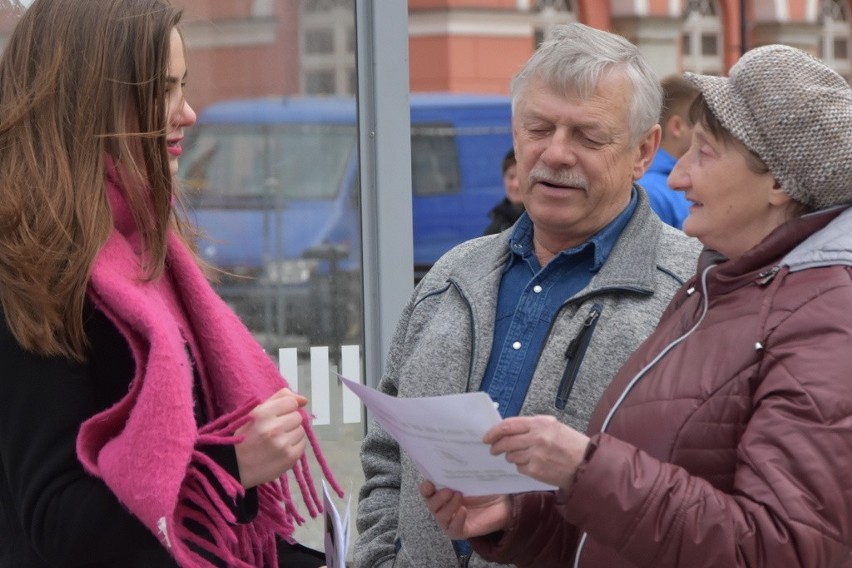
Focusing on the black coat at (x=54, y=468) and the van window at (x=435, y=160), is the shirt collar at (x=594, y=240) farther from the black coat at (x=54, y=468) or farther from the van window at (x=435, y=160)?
the van window at (x=435, y=160)

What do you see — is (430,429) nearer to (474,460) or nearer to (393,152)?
(474,460)

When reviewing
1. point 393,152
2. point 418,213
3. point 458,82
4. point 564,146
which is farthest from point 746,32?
point 564,146

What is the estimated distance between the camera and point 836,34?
20.6 metres

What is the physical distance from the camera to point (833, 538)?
1688mm

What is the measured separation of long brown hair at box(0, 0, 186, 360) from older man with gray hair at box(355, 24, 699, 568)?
0.64 metres

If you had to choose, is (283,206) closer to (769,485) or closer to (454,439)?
(454,439)

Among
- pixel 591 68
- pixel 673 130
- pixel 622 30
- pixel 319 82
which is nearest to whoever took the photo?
pixel 591 68

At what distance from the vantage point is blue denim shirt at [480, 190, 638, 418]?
7.87 feet

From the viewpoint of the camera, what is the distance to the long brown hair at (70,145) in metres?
1.91

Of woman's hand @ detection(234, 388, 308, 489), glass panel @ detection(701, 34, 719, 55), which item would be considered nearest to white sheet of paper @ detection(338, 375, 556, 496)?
woman's hand @ detection(234, 388, 308, 489)

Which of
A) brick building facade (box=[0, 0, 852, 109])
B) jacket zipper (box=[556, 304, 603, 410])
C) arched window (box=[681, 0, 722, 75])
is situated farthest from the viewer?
arched window (box=[681, 0, 722, 75])

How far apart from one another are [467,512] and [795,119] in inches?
30.8

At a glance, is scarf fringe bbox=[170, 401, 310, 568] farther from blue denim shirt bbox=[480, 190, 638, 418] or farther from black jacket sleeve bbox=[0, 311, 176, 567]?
blue denim shirt bbox=[480, 190, 638, 418]

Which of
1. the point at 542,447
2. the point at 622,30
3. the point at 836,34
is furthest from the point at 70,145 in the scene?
the point at 836,34
